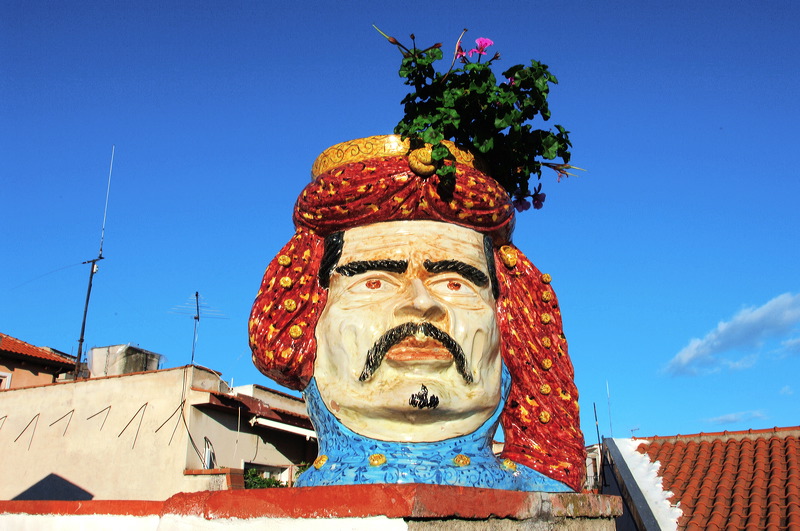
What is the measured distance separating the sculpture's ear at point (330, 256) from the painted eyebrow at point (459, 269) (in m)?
0.62

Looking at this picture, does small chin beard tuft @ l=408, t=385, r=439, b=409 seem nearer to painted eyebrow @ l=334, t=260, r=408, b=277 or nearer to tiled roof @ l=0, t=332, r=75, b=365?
painted eyebrow @ l=334, t=260, r=408, b=277

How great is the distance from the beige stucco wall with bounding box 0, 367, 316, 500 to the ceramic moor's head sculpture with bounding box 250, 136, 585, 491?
7867mm

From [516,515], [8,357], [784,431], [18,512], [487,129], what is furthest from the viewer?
[8,357]

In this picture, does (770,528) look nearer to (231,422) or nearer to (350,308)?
(350,308)

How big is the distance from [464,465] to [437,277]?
1182 millimetres

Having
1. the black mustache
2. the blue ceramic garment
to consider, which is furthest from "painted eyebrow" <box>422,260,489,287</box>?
the blue ceramic garment

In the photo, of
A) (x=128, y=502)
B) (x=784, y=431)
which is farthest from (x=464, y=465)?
(x=784, y=431)

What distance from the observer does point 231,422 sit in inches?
537

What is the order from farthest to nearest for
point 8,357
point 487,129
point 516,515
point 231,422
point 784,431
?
point 8,357 < point 231,422 < point 784,431 < point 487,129 < point 516,515

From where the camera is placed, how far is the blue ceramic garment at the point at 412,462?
4.19 meters

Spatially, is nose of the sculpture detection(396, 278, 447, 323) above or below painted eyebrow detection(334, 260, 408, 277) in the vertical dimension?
below

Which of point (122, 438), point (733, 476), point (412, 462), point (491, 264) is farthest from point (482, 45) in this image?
point (122, 438)

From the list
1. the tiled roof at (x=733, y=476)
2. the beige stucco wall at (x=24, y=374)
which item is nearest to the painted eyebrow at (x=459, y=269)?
the tiled roof at (x=733, y=476)

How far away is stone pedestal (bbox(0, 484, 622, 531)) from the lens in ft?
10.2
